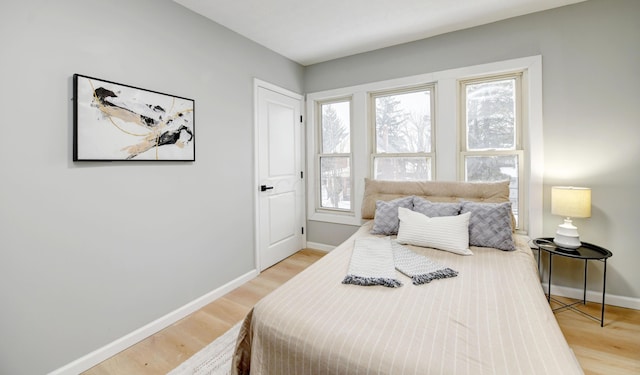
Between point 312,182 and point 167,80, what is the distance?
211 centimetres

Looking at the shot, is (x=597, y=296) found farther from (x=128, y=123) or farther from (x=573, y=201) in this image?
(x=128, y=123)

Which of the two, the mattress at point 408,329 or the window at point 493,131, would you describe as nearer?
the mattress at point 408,329

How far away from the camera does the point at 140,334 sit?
1.95 meters

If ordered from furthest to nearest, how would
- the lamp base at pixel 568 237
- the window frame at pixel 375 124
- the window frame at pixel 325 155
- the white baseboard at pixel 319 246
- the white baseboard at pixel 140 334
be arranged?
the white baseboard at pixel 319 246 < the window frame at pixel 325 155 < the window frame at pixel 375 124 < the lamp base at pixel 568 237 < the white baseboard at pixel 140 334

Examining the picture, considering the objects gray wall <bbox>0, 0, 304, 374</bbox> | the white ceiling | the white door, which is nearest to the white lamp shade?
the white ceiling

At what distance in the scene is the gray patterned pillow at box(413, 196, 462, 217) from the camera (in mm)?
2313

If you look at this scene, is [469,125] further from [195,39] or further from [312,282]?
[195,39]

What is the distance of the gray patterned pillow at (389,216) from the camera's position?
2502mm

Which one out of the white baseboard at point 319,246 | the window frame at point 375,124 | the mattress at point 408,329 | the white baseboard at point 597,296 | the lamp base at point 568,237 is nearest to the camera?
the mattress at point 408,329

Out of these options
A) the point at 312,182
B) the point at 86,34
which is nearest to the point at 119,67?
the point at 86,34

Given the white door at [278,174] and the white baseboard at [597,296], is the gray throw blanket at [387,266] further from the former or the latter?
the white baseboard at [597,296]

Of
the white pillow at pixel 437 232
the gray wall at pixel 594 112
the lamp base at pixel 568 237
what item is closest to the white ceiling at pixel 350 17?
the gray wall at pixel 594 112

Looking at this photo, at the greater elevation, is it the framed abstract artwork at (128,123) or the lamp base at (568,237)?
the framed abstract artwork at (128,123)

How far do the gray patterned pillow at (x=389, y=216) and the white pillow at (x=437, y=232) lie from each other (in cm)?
19
